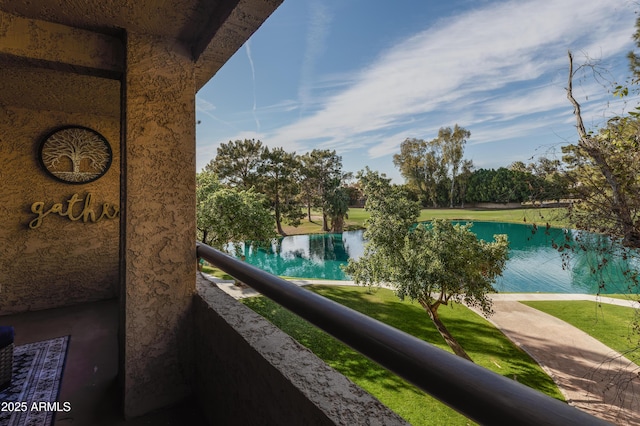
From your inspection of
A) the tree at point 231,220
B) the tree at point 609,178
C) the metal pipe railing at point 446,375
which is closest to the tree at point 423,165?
the tree at point 231,220

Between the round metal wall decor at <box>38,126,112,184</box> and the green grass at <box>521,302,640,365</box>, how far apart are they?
10.6 meters

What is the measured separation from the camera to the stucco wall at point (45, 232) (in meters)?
3.00

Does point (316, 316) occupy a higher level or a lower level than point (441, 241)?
higher

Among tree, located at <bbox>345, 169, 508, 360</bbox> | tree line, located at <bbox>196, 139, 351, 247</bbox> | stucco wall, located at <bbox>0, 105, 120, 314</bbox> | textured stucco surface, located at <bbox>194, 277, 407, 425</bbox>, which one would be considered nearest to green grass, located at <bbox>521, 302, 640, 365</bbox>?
tree, located at <bbox>345, 169, 508, 360</bbox>

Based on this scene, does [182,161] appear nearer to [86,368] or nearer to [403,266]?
[86,368]

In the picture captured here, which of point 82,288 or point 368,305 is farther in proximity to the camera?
point 368,305

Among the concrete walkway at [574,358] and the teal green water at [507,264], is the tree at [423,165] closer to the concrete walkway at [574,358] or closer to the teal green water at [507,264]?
the teal green water at [507,264]

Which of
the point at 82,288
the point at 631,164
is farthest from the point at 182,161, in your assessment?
the point at 631,164

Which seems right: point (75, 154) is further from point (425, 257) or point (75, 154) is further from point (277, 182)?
point (277, 182)

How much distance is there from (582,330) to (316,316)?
35.3 feet

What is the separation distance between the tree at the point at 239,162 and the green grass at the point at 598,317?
1649 cm

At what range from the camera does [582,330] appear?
8.10 m

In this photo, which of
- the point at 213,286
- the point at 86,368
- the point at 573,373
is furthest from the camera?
the point at 573,373

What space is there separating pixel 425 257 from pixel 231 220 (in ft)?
18.8
